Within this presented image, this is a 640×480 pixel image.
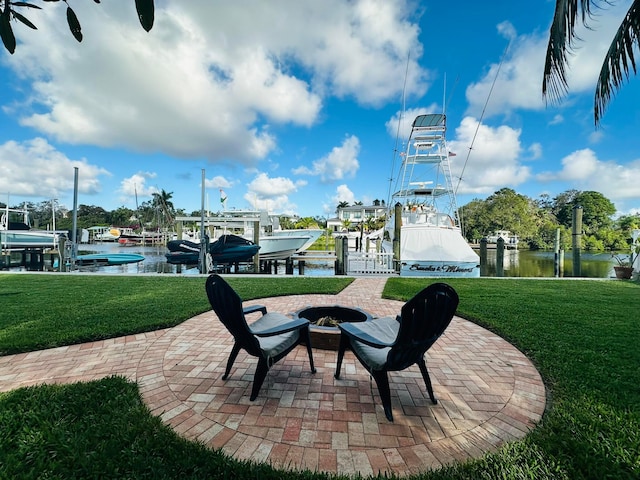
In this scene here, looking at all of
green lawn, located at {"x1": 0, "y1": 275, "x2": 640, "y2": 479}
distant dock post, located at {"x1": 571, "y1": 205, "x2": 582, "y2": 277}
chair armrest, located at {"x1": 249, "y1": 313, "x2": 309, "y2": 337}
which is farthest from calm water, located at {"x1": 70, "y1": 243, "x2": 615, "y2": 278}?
chair armrest, located at {"x1": 249, "y1": 313, "x2": 309, "y2": 337}

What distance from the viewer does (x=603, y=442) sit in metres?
1.86

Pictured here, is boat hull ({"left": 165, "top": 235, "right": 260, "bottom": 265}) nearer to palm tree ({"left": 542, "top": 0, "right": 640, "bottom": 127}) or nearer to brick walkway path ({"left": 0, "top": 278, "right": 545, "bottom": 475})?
brick walkway path ({"left": 0, "top": 278, "right": 545, "bottom": 475})

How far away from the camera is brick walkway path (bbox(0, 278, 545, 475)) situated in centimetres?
186

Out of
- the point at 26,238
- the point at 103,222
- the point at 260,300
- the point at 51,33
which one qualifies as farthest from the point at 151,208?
the point at 51,33

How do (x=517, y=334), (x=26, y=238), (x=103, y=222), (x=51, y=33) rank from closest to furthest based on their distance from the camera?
(x=51, y=33)
(x=517, y=334)
(x=26, y=238)
(x=103, y=222)

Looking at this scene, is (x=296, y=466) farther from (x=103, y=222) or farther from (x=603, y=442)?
(x=103, y=222)

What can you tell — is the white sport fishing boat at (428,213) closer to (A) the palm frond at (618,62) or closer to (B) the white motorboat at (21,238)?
(A) the palm frond at (618,62)

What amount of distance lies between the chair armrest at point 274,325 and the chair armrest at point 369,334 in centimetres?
39

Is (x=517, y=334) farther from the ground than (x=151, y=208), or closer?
closer

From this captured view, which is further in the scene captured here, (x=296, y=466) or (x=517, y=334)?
(x=517, y=334)

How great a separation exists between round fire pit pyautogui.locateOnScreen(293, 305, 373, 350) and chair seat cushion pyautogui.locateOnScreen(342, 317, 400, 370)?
33cm

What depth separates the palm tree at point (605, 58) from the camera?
108 inches

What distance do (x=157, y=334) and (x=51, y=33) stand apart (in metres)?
3.52

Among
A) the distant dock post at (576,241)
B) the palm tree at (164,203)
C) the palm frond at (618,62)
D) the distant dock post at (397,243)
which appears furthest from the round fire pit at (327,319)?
the palm tree at (164,203)
